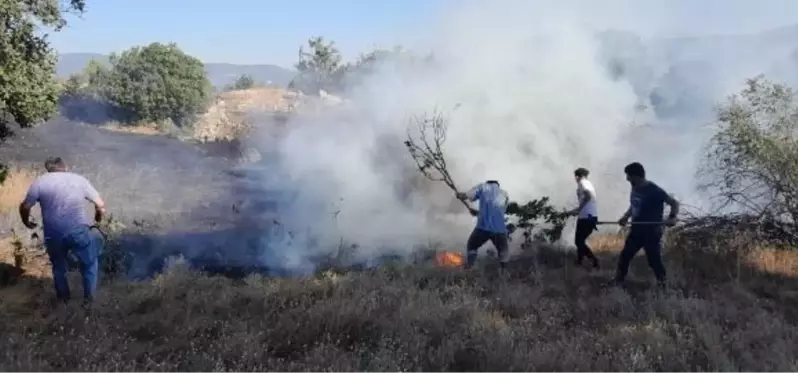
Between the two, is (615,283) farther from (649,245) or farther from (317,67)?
(317,67)

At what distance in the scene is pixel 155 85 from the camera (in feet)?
102

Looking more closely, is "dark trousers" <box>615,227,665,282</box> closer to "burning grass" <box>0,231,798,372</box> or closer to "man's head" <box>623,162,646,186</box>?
"burning grass" <box>0,231,798,372</box>

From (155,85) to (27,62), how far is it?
23522mm

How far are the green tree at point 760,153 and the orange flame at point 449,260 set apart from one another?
3.66 metres

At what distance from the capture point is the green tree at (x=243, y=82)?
52.9 meters

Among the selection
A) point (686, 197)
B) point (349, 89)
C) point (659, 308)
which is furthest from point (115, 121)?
point (659, 308)

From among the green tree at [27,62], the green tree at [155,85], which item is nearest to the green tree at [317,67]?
the green tree at [155,85]

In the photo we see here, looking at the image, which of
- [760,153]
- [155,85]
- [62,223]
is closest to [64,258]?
[62,223]

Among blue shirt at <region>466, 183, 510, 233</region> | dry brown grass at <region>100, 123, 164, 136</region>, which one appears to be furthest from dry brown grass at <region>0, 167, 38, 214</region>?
dry brown grass at <region>100, 123, 164, 136</region>

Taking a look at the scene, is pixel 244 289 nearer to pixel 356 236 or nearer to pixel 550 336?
pixel 550 336

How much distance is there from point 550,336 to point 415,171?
8.88 m

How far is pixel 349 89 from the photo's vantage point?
61.0ft

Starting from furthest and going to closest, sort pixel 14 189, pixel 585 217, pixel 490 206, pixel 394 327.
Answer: pixel 14 189
pixel 585 217
pixel 490 206
pixel 394 327

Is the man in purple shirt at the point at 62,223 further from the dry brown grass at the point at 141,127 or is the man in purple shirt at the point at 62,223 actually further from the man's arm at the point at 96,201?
the dry brown grass at the point at 141,127
